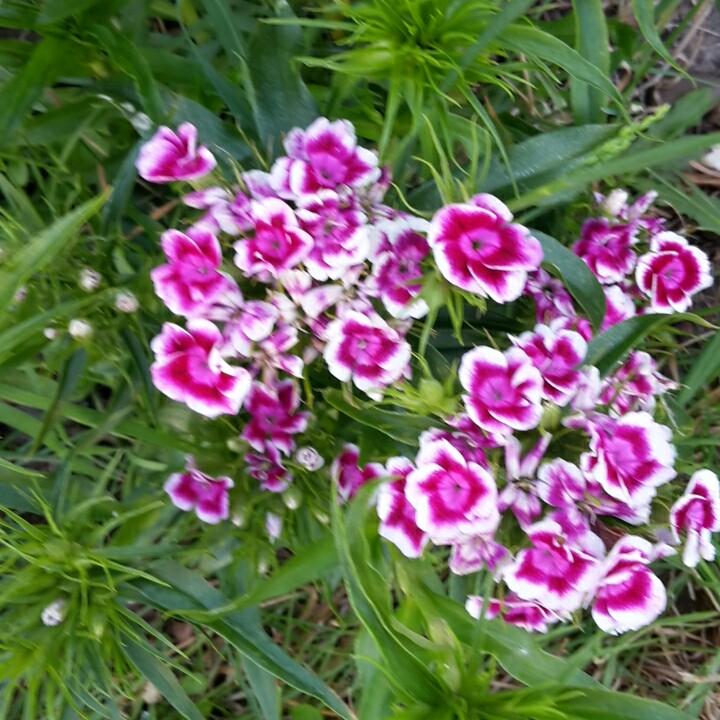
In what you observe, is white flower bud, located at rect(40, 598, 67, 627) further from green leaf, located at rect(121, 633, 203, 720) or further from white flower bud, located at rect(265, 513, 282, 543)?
white flower bud, located at rect(265, 513, 282, 543)

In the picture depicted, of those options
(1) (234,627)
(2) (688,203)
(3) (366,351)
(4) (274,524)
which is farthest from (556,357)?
(2) (688,203)

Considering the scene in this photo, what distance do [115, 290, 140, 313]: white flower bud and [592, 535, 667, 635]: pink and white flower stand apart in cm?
53

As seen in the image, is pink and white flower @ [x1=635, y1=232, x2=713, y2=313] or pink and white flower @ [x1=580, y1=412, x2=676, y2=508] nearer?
pink and white flower @ [x1=580, y1=412, x2=676, y2=508]

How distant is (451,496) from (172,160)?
432 millimetres

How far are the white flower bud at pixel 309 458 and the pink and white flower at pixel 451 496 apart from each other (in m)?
0.20

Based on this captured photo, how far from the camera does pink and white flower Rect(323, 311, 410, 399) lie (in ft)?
2.51

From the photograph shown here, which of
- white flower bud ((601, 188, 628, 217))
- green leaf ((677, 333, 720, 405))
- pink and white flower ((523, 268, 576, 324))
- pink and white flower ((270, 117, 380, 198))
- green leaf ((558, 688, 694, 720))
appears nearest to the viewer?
green leaf ((558, 688, 694, 720))

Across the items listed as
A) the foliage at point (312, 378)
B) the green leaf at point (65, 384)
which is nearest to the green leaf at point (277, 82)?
the foliage at point (312, 378)

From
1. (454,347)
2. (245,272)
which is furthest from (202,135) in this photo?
(454,347)

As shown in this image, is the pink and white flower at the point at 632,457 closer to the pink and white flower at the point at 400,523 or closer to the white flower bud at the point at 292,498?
the pink and white flower at the point at 400,523

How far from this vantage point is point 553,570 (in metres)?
0.70

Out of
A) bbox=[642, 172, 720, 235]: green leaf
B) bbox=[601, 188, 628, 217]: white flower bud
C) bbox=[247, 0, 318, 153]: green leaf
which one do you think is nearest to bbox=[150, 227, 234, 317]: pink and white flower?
bbox=[247, 0, 318, 153]: green leaf

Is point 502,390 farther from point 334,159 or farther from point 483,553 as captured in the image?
point 334,159

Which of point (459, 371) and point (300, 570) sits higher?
point (459, 371)
